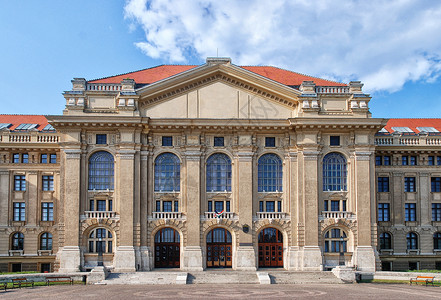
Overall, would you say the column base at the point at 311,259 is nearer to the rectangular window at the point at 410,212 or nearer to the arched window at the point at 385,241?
the arched window at the point at 385,241

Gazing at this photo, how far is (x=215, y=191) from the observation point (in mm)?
47875

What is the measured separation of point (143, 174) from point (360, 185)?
1950 centimetres

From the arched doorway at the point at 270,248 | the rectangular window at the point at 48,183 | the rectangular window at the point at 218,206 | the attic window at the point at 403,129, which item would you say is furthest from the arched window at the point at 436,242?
the rectangular window at the point at 48,183

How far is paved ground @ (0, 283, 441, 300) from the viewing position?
33.1 metres

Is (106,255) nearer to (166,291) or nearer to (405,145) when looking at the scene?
(166,291)

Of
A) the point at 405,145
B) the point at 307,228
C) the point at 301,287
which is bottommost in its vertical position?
the point at 301,287

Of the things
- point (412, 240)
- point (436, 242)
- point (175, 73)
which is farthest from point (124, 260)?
point (436, 242)

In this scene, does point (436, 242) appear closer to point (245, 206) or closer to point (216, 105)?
point (245, 206)

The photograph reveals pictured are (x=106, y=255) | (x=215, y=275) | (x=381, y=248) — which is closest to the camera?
(x=215, y=275)

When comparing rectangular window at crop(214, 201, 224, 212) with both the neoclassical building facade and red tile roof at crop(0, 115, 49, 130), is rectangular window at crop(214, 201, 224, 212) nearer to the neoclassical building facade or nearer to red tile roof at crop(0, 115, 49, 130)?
the neoclassical building facade

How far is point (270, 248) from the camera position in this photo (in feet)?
156

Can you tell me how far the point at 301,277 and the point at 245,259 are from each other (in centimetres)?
579

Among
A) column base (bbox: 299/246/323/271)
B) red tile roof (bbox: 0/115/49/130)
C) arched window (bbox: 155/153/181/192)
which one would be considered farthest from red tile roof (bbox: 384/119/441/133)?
red tile roof (bbox: 0/115/49/130)

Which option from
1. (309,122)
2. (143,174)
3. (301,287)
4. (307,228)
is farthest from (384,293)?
(143,174)
